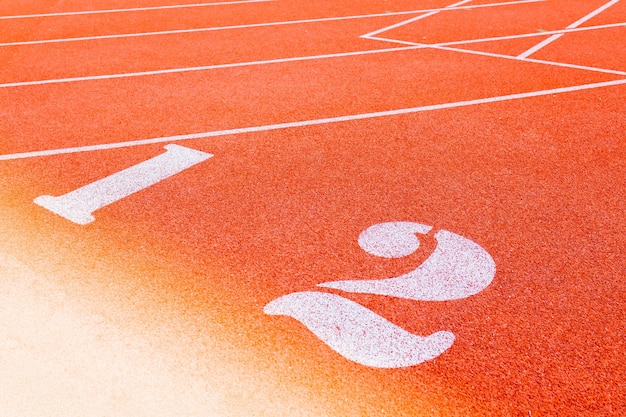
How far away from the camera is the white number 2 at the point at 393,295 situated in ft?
11.0

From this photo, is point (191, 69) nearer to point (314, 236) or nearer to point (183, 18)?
point (183, 18)

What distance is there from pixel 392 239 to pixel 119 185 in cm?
216

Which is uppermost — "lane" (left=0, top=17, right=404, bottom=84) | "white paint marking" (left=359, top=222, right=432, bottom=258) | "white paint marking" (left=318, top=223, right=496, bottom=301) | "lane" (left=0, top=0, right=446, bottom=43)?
"lane" (left=0, top=0, right=446, bottom=43)

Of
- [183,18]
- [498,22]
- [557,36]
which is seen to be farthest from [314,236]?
[183,18]

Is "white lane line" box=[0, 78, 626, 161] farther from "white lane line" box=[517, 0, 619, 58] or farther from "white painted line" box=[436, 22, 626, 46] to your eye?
"white painted line" box=[436, 22, 626, 46]

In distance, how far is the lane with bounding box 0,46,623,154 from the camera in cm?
645

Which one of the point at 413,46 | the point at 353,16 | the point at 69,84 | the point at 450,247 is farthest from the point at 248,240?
the point at 353,16

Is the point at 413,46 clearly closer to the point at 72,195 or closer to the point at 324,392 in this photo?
the point at 72,195

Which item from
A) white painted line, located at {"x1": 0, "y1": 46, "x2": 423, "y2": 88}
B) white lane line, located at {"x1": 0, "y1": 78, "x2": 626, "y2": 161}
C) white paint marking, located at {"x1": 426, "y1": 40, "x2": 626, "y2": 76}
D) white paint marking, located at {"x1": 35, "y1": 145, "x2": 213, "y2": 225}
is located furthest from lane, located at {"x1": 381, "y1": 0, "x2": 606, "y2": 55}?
white paint marking, located at {"x1": 35, "y1": 145, "x2": 213, "y2": 225}

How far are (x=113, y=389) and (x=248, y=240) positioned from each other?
4.94 feet

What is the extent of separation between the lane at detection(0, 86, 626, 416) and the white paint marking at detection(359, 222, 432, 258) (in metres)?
0.09

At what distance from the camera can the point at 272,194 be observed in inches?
197

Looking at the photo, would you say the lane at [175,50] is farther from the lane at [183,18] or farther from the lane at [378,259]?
the lane at [378,259]

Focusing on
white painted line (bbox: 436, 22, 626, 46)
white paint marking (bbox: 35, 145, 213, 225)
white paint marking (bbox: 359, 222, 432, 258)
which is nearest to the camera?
white paint marking (bbox: 359, 222, 432, 258)
